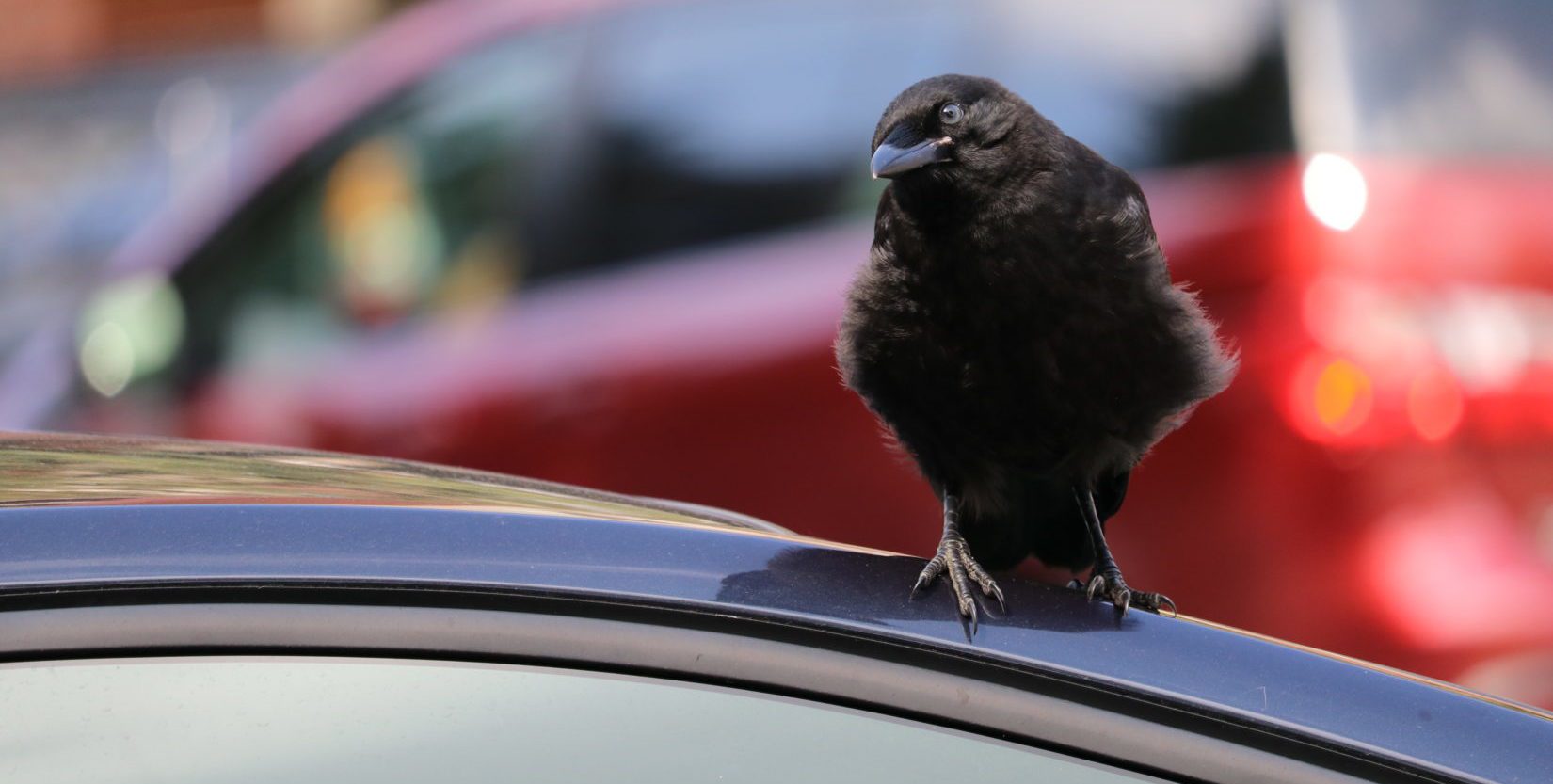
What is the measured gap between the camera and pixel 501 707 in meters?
1.36

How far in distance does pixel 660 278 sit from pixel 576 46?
735 millimetres

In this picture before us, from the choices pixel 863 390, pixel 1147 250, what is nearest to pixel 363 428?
pixel 863 390

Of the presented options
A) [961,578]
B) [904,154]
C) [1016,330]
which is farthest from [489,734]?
[904,154]

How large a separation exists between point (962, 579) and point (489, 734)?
48 centimetres

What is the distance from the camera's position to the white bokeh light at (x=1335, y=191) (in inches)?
142

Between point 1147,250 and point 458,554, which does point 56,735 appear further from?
point 1147,250

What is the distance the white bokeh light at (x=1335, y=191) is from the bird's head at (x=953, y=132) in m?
1.23

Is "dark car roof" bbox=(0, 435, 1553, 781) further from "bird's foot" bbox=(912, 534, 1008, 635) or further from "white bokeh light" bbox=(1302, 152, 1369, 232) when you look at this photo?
"white bokeh light" bbox=(1302, 152, 1369, 232)

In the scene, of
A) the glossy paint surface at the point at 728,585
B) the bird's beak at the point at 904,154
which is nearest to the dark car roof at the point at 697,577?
the glossy paint surface at the point at 728,585

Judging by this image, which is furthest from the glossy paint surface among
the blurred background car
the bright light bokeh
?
the bright light bokeh

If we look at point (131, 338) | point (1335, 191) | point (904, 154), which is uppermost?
point (1335, 191)

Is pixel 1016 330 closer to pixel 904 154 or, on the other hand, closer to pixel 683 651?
pixel 904 154

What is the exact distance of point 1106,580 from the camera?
6.38 feet

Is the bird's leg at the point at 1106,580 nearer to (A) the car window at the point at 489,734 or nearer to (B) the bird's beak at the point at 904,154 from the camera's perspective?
(A) the car window at the point at 489,734
